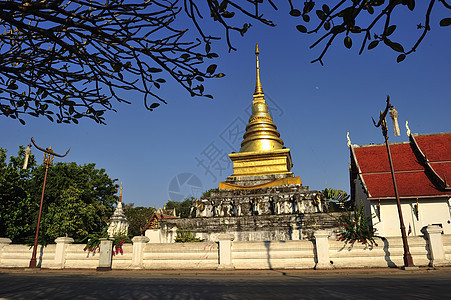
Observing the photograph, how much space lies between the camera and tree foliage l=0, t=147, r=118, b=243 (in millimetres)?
21328

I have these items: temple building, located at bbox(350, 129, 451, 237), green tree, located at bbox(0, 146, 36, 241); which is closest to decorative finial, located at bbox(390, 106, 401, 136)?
temple building, located at bbox(350, 129, 451, 237)

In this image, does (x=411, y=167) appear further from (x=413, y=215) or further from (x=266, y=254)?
(x=266, y=254)

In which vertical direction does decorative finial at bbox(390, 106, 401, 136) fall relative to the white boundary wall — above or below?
above

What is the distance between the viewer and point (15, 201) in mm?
22062

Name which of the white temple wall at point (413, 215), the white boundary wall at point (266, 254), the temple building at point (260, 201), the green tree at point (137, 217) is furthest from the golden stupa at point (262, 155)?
the green tree at point (137, 217)

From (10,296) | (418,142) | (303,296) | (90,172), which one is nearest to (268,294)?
(303,296)

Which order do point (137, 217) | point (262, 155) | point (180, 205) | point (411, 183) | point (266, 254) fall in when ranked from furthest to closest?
point (180, 205) < point (137, 217) < point (262, 155) < point (411, 183) < point (266, 254)

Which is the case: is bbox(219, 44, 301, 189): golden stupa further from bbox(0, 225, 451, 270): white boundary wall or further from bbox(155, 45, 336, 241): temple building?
bbox(0, 225, 451, 270): white boundary wall

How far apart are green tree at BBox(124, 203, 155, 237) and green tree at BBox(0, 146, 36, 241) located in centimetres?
1935

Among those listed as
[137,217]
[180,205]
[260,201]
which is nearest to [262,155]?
[260,201]

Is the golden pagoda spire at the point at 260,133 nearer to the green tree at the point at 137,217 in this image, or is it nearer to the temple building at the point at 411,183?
the temple building at the point at 411,183

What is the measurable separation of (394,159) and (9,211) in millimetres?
26917

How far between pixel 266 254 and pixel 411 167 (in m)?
13.4

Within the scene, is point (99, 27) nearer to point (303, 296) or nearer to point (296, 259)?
point (303, 296)
